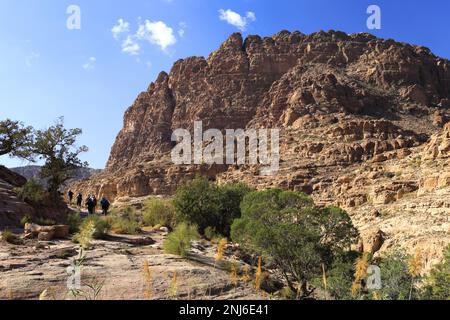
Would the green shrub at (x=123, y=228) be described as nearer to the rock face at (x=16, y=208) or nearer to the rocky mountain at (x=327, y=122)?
the rock face at (x=16, y=208)

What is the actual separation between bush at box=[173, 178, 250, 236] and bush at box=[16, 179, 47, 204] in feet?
27.2

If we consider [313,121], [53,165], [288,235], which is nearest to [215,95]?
[313,121]

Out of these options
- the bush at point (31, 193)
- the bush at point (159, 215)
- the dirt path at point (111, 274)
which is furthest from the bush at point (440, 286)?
the bush at point (31, 193)

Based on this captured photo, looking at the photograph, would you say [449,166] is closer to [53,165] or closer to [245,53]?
[53,165]

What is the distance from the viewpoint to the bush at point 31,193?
66.1ft

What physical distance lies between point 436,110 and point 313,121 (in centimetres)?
2668

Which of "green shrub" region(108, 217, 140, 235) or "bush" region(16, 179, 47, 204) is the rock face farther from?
"green shrub" region(108, 217, 140, 235)

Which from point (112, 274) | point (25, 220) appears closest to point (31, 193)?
point (25, 220)

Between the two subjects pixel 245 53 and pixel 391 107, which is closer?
pixel 391 107

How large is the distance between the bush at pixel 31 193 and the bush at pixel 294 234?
952 cm

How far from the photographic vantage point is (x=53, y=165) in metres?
23.7

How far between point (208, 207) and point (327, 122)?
5154cm

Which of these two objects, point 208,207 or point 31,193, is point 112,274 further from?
point 208,207
